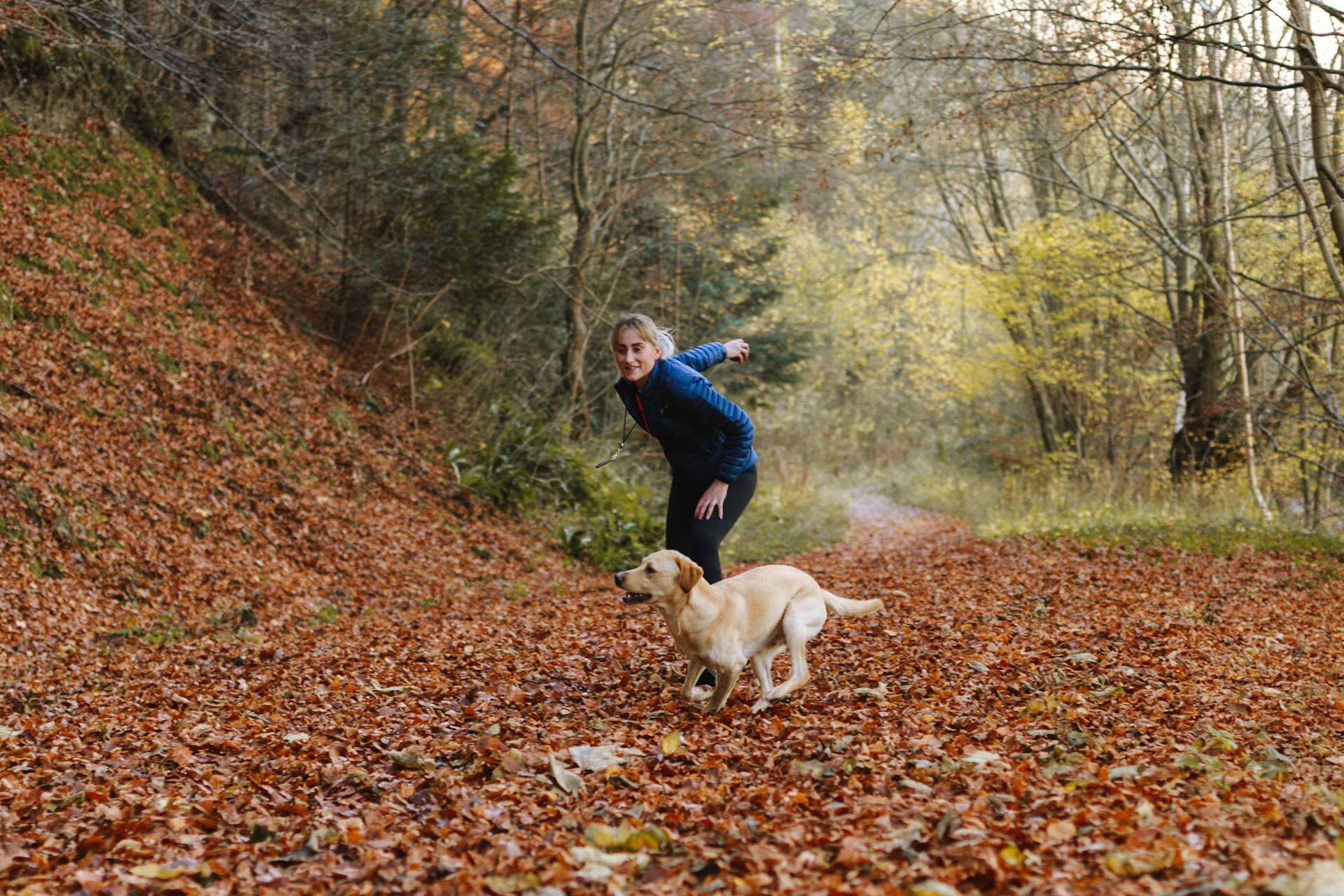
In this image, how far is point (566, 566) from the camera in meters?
13.2

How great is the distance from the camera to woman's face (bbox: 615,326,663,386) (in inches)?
211

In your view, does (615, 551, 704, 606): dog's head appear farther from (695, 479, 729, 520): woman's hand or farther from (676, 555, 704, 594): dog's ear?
(695, 479, 729, 520): woman's hand

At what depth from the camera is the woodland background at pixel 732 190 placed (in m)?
12.8

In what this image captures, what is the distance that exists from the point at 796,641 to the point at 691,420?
1326mm

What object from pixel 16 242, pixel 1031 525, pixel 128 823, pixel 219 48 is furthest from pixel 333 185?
pixel 128 823

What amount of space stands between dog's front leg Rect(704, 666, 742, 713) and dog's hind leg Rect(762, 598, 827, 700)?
0.25m

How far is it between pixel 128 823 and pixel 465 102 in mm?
15028

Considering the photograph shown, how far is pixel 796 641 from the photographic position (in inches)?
210

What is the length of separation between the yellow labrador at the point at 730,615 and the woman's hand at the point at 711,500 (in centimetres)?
41

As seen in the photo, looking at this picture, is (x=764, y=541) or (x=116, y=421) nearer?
(x=116, y=421)

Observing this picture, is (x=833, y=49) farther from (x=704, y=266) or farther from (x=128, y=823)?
(x=128, y=823)

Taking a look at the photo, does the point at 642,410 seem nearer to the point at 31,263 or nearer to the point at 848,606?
the point at 848,606

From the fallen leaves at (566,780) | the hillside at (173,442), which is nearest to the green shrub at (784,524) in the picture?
the hillside at (173,442)

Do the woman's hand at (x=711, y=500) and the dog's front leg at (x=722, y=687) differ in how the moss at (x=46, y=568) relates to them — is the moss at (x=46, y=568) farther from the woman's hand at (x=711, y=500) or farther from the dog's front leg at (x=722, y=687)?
the dog's front leg at (x=722, y=687)
